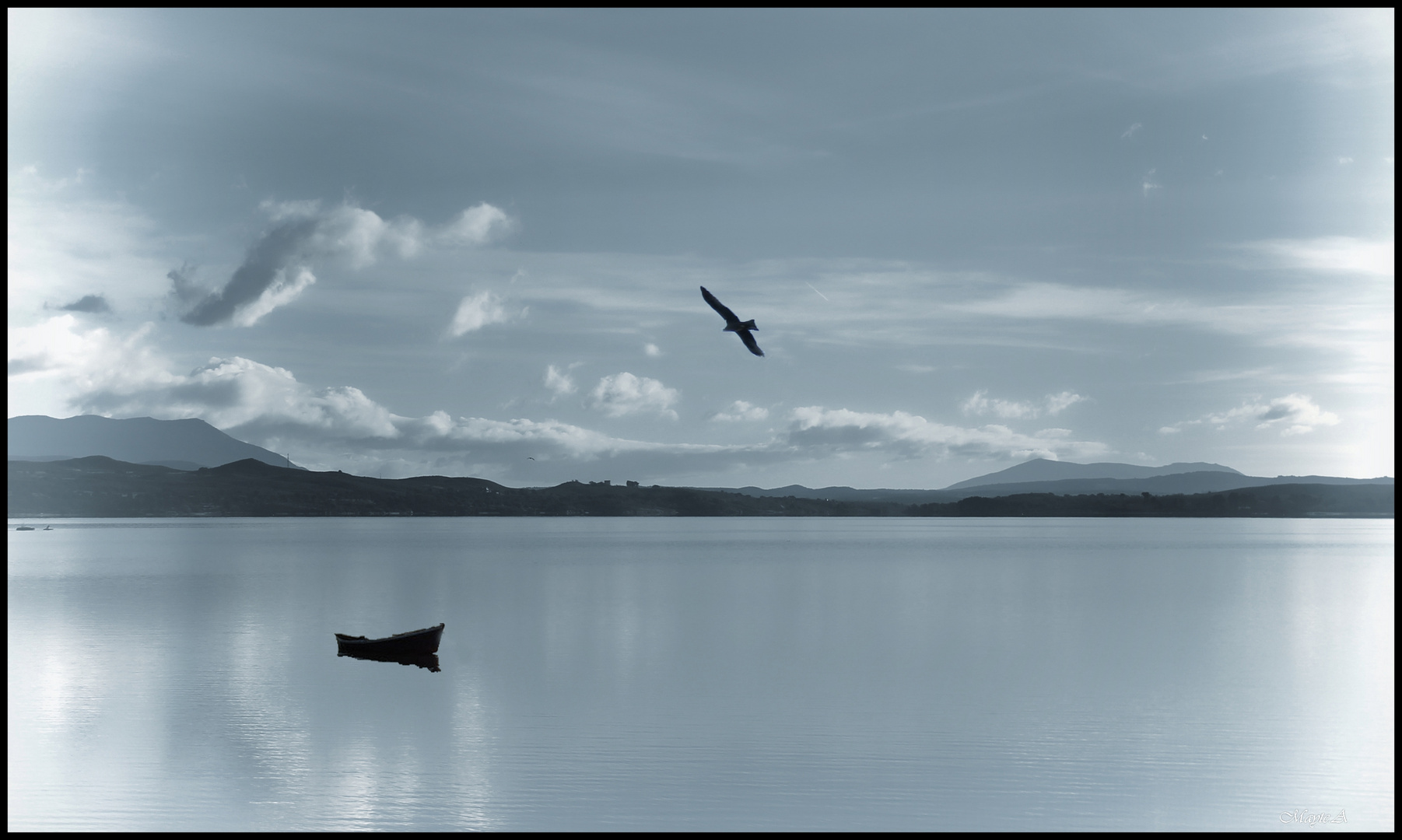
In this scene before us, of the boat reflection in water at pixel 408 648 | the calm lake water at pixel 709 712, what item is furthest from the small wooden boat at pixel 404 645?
the calm lake water at pixel 709 712

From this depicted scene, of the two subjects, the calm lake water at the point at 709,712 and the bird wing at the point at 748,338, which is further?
the bird wing at the point at 748,338

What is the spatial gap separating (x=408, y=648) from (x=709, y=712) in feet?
40.5

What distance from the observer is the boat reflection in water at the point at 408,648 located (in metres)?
33.1

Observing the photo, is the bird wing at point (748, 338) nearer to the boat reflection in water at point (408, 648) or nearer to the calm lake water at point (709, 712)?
the calm lake water at point (709, 712)

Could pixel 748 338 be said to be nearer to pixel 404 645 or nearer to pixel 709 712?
pixel 709 712

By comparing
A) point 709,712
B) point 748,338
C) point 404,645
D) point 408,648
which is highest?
point 748,338

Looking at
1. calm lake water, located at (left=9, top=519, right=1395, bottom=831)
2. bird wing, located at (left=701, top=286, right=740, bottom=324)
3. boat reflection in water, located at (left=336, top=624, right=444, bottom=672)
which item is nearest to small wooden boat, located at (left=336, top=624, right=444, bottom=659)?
boat reflection in water, located at (left=336, top=624, right=444, bottom=672)

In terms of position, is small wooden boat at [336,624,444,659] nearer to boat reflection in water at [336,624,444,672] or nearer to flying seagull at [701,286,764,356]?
boat reflection in water at [336,624,444,672]

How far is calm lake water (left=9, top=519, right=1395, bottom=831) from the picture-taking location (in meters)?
18.4

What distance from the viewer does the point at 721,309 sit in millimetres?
23906

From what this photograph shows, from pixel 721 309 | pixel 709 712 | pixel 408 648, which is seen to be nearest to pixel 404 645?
pixel 408 648

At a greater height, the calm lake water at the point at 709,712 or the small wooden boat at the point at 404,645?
the small wooden boat at the point at 404,645

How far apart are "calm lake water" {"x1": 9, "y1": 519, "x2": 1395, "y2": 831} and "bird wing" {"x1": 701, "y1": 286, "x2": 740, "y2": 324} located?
9.56 metres

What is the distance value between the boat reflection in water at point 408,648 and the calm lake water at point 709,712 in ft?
2.68
